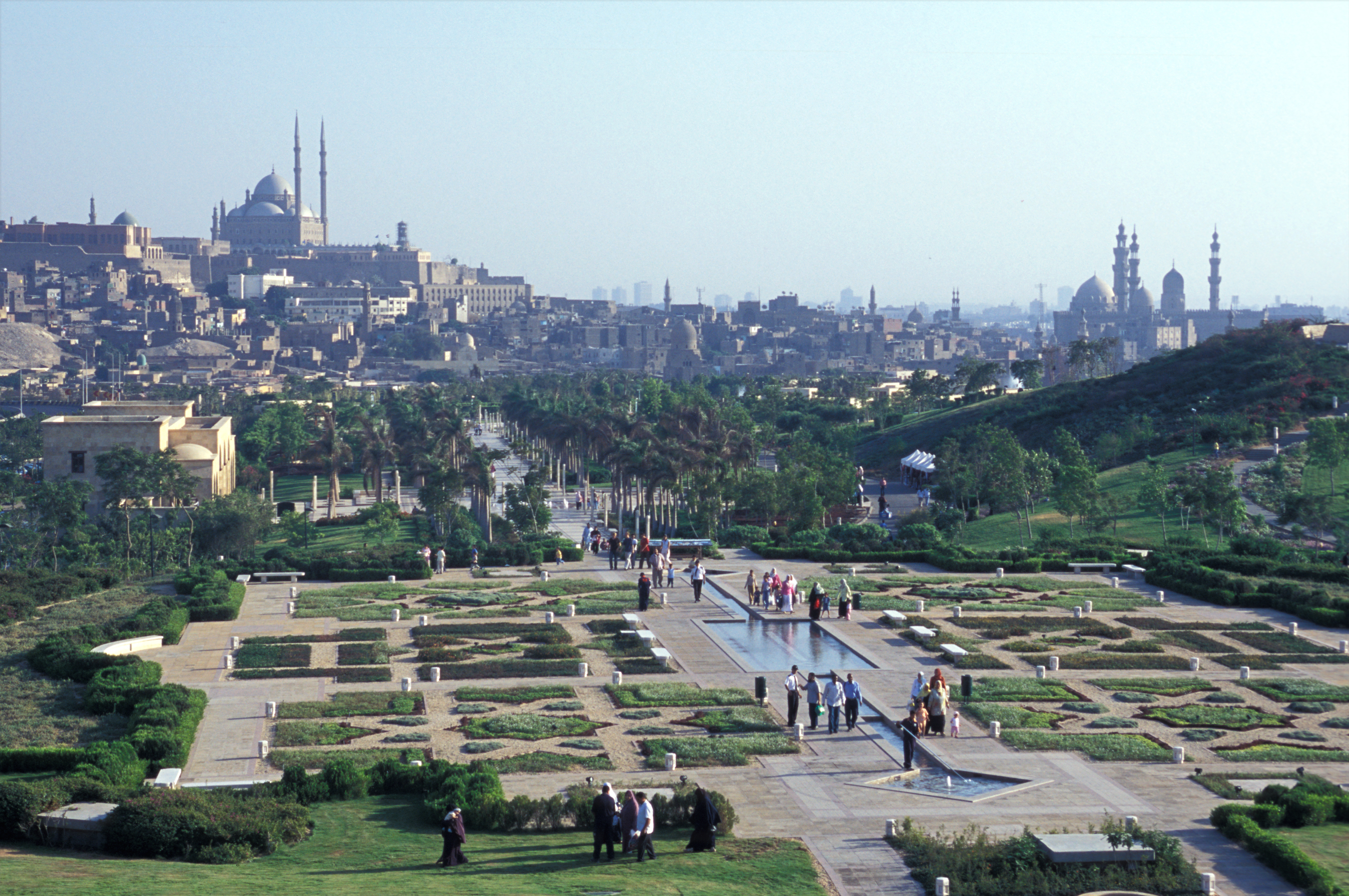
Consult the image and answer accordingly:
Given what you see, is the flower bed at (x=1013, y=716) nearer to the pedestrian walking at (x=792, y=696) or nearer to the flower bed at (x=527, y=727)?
the pedestrian walking at (x=792, y=696)

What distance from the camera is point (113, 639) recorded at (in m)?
32.3

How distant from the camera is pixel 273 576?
42406mm

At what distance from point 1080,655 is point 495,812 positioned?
599 inches

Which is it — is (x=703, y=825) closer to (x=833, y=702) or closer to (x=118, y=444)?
(x=833, y=702)

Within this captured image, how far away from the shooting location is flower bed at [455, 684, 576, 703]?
2786 cm

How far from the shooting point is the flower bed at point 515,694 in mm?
27859

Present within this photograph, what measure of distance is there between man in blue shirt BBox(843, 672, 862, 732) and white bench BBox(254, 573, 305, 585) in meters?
20.7

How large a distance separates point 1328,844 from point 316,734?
1431cm

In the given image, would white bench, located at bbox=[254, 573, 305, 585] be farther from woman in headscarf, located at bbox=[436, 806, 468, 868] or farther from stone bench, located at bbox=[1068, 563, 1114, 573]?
woman in headscarf, located at bbox=[436, 806, 468, 868]

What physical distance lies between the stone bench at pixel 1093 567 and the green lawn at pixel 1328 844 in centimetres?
2388

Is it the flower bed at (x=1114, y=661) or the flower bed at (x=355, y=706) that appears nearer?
the flower bed at (x=355, y=706)

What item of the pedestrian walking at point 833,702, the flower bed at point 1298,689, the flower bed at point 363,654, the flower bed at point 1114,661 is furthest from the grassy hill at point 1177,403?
the pedestrian walking at point 833,702

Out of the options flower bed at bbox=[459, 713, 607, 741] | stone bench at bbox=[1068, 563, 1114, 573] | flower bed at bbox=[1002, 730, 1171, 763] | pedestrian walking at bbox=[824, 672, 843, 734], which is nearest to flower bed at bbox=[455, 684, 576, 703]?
flower bed at bbox=[459, 713, 607, 741]

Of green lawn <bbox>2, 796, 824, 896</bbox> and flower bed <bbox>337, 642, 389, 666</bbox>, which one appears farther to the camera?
flower bed <bbox>337, 642, 389, 666</bbox>
